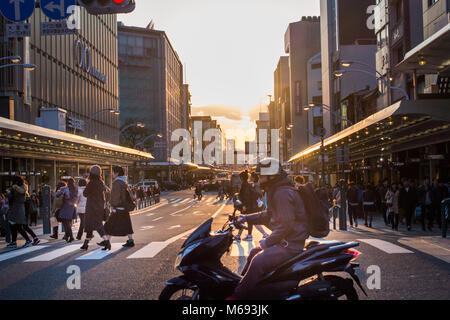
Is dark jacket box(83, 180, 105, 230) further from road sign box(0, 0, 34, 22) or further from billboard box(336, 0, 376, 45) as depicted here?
billboard box(336, 0, 376, 45)

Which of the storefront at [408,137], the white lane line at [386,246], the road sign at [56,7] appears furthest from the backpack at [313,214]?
the storefront at [408,137]

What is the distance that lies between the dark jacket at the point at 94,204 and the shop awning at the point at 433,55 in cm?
881

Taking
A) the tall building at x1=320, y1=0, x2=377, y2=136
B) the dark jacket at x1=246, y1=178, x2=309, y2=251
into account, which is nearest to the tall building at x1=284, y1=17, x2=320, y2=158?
the tall building at x1=320, y1=0, x2=377, y2=136

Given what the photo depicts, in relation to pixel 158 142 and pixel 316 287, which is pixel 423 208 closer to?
pixel 316 287

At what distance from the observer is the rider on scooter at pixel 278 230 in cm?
473

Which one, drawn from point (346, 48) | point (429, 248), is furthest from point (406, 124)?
point (346, 48)

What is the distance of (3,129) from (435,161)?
19801 millimetres

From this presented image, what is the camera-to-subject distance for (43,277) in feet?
26.9

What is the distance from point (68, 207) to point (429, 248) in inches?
378

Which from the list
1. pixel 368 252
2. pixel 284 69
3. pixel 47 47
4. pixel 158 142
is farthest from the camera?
pixel 284 69

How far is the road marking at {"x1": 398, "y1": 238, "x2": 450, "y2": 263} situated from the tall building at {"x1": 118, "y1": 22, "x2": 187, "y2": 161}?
291ft

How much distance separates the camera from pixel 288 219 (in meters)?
4.88

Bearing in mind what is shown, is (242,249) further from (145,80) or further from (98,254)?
(145,80)
